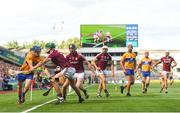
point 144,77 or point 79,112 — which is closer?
point 79,112

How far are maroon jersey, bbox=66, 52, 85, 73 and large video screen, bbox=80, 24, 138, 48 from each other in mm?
78124

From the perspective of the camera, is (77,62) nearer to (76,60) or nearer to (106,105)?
(76,60)

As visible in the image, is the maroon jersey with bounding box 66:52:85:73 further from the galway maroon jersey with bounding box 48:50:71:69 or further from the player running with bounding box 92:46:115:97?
the player running with bounding box 92:46:115:97

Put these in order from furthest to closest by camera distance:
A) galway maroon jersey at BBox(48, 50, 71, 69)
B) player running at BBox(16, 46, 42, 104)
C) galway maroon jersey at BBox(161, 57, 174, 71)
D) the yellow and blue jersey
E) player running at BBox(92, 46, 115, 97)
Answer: galway maroon jersey at BBox(161, 57, 174, 71), the yellow and blue jersey, player running at BBox(92, 46, 115, 97), player running at BBox(16, 46, 42, 104), galway maroon jersey at BBox(48, 50, 71, 69)

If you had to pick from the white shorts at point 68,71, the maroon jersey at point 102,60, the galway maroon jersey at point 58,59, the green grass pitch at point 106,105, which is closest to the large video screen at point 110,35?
the maroon jersey at point 102,60

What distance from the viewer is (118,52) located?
10912 centimetres

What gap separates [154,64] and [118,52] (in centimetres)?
8020

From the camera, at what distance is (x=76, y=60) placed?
18.9m

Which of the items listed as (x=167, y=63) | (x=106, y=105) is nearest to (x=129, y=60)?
(x=167, y=63)

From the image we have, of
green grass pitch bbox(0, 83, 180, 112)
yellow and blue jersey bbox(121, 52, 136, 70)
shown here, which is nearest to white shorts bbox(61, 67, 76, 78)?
green grass pitch bbox(0, 83, 180, 112)

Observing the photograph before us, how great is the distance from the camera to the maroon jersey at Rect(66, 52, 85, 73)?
18.7 m

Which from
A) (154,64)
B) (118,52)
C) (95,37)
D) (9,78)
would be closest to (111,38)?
(95,37)

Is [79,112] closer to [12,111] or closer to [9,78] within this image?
[12,111]

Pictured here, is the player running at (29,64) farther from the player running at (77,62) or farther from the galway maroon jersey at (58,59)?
the player running at (77,62)
